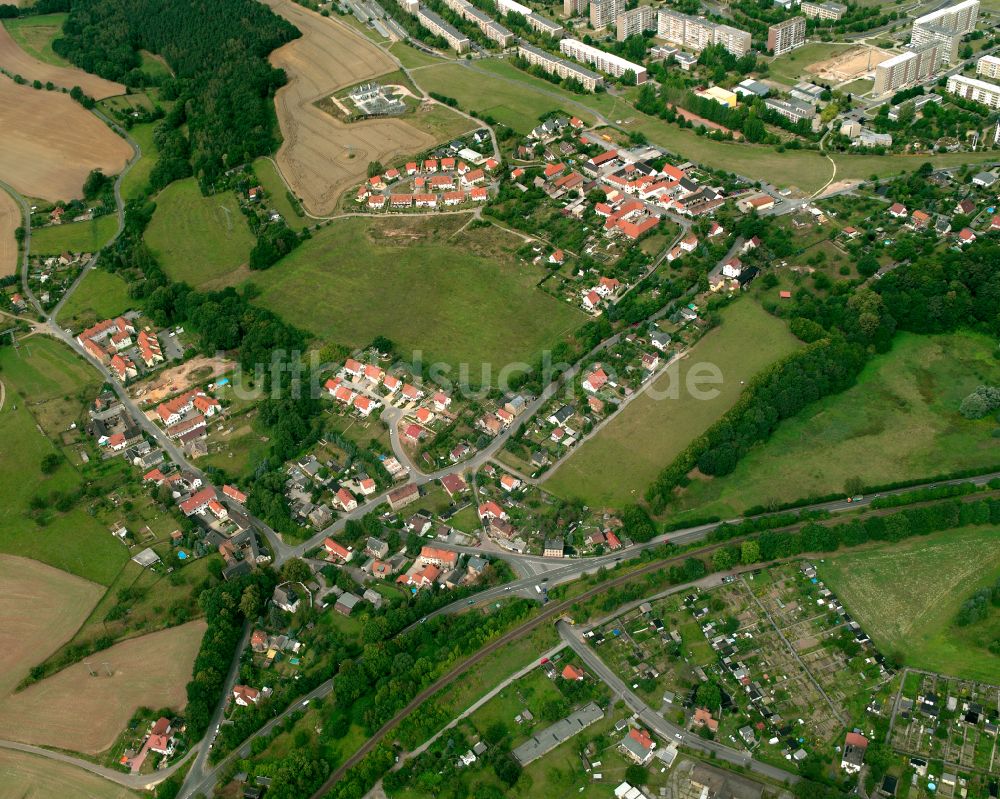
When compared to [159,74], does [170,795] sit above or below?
below

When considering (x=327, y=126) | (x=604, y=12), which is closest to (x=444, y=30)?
(x=604, y=12)

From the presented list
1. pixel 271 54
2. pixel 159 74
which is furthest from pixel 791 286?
pixel 159 74

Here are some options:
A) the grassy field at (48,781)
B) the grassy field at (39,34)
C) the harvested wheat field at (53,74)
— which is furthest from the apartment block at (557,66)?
the grassy field at (48,781)

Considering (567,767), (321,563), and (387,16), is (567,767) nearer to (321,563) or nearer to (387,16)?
(321,563)

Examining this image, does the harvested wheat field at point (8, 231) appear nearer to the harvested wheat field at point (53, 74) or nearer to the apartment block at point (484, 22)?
the harvested wheat field at point (53, 74)

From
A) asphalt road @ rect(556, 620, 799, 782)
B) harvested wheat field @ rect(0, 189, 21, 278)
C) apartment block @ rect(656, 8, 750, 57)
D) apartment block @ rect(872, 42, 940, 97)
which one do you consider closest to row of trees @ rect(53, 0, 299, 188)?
harvested wheat field @ rect(0, 189, 21, 278)

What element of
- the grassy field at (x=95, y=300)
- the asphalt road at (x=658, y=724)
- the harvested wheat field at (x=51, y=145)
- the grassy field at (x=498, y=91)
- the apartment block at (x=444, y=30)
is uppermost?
the apartment block at (x=444, y=30)

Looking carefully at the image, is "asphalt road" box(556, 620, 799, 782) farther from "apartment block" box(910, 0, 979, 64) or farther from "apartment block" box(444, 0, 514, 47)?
"apartment block" box(444, 0, 514, 47)
